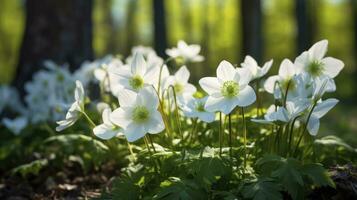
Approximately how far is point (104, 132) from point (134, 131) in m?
0.26

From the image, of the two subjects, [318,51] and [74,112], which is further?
[318,51]

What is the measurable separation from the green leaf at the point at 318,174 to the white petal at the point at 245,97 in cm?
41

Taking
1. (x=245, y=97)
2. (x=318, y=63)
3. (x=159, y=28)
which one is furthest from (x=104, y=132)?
(x=159, y=28)

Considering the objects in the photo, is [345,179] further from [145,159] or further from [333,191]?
[145,159]

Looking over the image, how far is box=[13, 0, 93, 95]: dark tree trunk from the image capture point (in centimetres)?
629

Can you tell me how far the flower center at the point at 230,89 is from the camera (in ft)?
8.16

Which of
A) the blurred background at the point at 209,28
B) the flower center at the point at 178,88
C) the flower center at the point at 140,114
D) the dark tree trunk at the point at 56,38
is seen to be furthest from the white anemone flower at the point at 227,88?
the blurred background at the point at 209,28

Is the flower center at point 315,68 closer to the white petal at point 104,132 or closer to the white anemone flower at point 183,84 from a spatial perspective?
the white anemone flower at point 183,84

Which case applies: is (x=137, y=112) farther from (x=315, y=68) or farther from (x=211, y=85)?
(x=315, y=68)

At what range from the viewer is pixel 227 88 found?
8.17ft

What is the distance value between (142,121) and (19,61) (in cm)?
452

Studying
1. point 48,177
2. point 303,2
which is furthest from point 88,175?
point 303,2

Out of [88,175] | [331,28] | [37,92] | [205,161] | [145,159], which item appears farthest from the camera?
[331,28]

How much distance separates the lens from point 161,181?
2525mm
